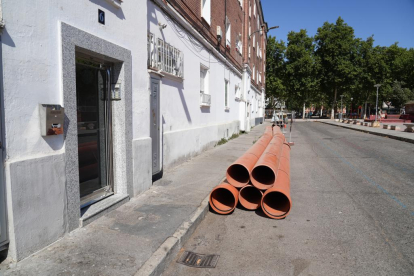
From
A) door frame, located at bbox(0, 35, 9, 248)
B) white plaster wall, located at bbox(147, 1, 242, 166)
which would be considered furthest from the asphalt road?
white plaster wall, located at bbox(147, 1, 242, 166)

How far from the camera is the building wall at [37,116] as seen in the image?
9.32 feet

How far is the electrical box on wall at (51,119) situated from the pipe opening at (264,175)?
3.20 m

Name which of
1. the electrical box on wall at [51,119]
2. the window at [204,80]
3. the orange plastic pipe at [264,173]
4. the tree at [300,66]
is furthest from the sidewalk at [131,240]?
the tree at [300,66]

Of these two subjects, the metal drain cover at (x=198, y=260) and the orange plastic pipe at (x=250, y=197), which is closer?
the metal drain cover at (x=198, y=260)

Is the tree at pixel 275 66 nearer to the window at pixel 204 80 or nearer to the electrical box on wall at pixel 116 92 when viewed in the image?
the window at pixel 204 80

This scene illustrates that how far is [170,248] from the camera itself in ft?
11.1

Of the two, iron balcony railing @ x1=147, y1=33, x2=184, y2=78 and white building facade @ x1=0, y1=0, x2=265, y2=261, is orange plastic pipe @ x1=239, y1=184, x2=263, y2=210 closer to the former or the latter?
white building facade @ x1=0, y1=0, x2=265, y2=261

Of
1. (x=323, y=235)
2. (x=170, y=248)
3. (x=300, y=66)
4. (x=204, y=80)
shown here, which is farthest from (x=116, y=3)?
(x=300, y=66)

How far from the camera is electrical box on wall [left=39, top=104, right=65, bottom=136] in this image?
314 centimetres

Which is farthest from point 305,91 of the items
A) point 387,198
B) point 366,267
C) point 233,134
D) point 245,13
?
point 366,267

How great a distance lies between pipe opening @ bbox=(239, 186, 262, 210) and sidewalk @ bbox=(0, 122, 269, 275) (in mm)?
688

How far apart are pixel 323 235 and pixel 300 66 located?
4637cm

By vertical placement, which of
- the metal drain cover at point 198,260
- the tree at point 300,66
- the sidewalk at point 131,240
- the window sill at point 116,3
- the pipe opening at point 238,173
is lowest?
the metal drain cover at point 198,260

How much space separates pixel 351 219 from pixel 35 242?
4.58 meters
